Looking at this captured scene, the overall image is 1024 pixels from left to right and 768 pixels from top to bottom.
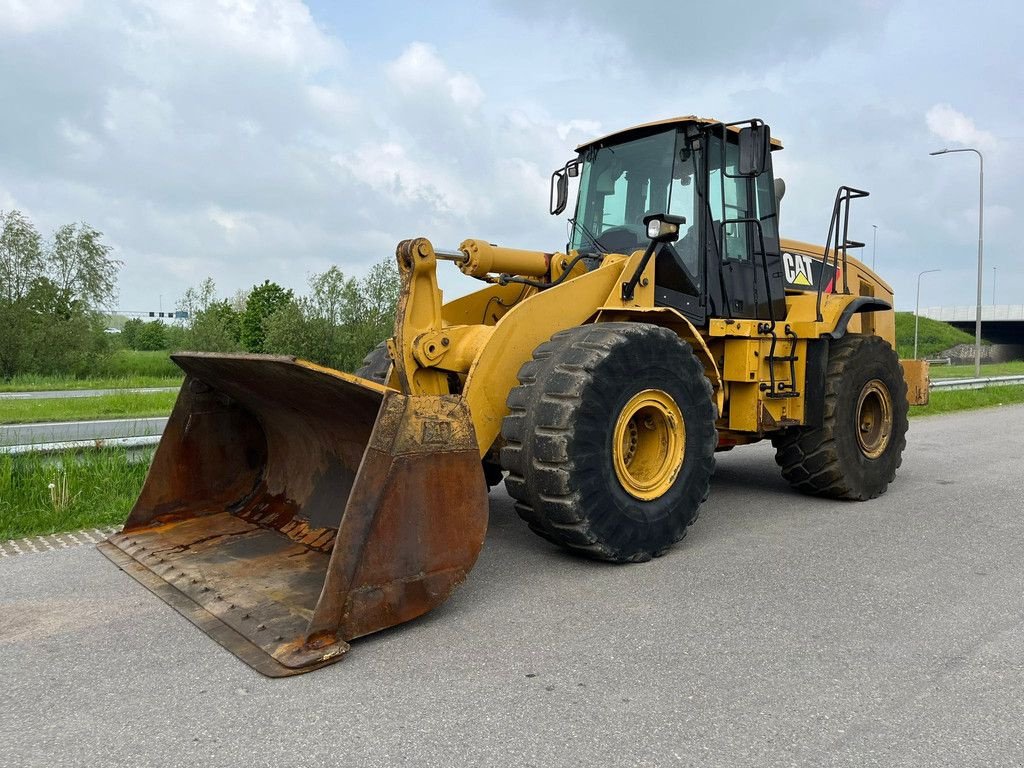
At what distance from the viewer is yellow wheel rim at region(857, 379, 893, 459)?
6.75 metres

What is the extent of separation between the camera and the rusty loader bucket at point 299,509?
3.30m

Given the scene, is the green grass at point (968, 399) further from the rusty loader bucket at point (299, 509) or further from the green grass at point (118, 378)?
the green grass at point (118, 378)

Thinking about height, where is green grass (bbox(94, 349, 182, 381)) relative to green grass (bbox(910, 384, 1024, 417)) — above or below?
above

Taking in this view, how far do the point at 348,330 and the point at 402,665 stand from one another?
2501 centimetres

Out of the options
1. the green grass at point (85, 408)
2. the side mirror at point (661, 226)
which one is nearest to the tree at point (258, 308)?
the green grass at point (85, 408)

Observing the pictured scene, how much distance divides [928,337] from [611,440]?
63.8m

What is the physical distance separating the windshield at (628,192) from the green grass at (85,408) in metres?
8.95

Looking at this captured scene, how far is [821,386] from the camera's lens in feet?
20.7

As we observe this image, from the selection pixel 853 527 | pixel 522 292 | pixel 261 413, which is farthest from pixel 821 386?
pixel 261 413

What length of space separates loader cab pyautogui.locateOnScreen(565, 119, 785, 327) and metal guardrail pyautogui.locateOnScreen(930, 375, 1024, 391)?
13.2 meters

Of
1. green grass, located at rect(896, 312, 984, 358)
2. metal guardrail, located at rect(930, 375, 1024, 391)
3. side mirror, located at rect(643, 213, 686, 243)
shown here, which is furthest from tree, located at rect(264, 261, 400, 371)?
green grass, located at rect(896, 312, 984, 358)

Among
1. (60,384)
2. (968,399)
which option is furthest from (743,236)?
(60,384)

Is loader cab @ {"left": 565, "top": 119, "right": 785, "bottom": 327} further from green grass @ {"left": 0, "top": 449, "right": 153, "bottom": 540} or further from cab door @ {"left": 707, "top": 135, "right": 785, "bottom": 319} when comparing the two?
green grass @ {"left": 0, "top": 449, "right": 153, "bottom": 540}

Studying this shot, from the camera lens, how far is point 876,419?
693cm
